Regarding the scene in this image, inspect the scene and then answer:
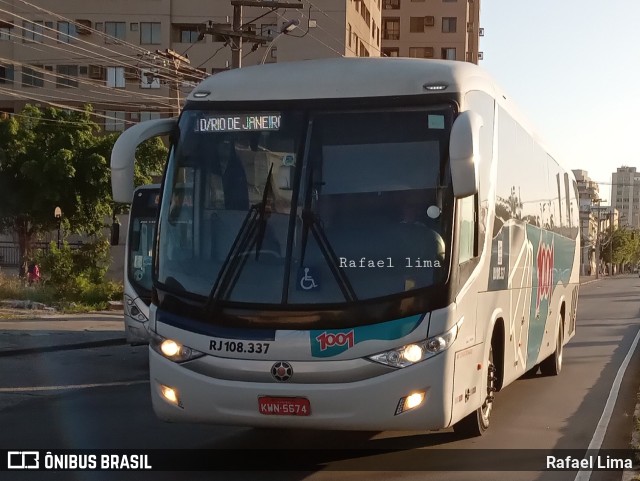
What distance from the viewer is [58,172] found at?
1902 inches

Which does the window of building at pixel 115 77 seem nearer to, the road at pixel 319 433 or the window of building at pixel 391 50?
the window of building at pixel 391 50

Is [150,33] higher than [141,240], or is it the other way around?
[150,33]

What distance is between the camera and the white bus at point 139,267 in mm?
17828

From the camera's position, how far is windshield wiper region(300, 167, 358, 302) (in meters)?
8.24

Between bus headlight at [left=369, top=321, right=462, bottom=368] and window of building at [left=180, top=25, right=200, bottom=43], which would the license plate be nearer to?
bus headlight at [left=369, top=321, right=462, bottom=368]

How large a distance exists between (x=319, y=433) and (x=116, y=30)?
224ft

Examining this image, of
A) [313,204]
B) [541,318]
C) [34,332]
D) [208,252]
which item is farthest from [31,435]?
[34,332]

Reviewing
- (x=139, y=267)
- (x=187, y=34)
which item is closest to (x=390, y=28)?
(x=187, y=34)

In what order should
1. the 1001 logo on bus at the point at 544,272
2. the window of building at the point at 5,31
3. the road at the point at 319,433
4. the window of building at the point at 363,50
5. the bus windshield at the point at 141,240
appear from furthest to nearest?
the window of building at the point at 363,50, the window of building at the point at 5,31, the bus windshield at the point at 141,240, the 1001 logo on bus at the point at 544,272, the road at the point at 319,433

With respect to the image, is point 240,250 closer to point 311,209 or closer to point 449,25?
point 311,209

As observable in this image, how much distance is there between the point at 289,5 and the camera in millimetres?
31766

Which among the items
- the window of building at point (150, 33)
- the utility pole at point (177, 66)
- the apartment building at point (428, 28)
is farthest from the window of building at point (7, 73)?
the apartment building at point (428, 28)

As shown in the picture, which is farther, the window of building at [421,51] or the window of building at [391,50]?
the window of building at [421,51]

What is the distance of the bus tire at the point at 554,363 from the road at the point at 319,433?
0.66ft
